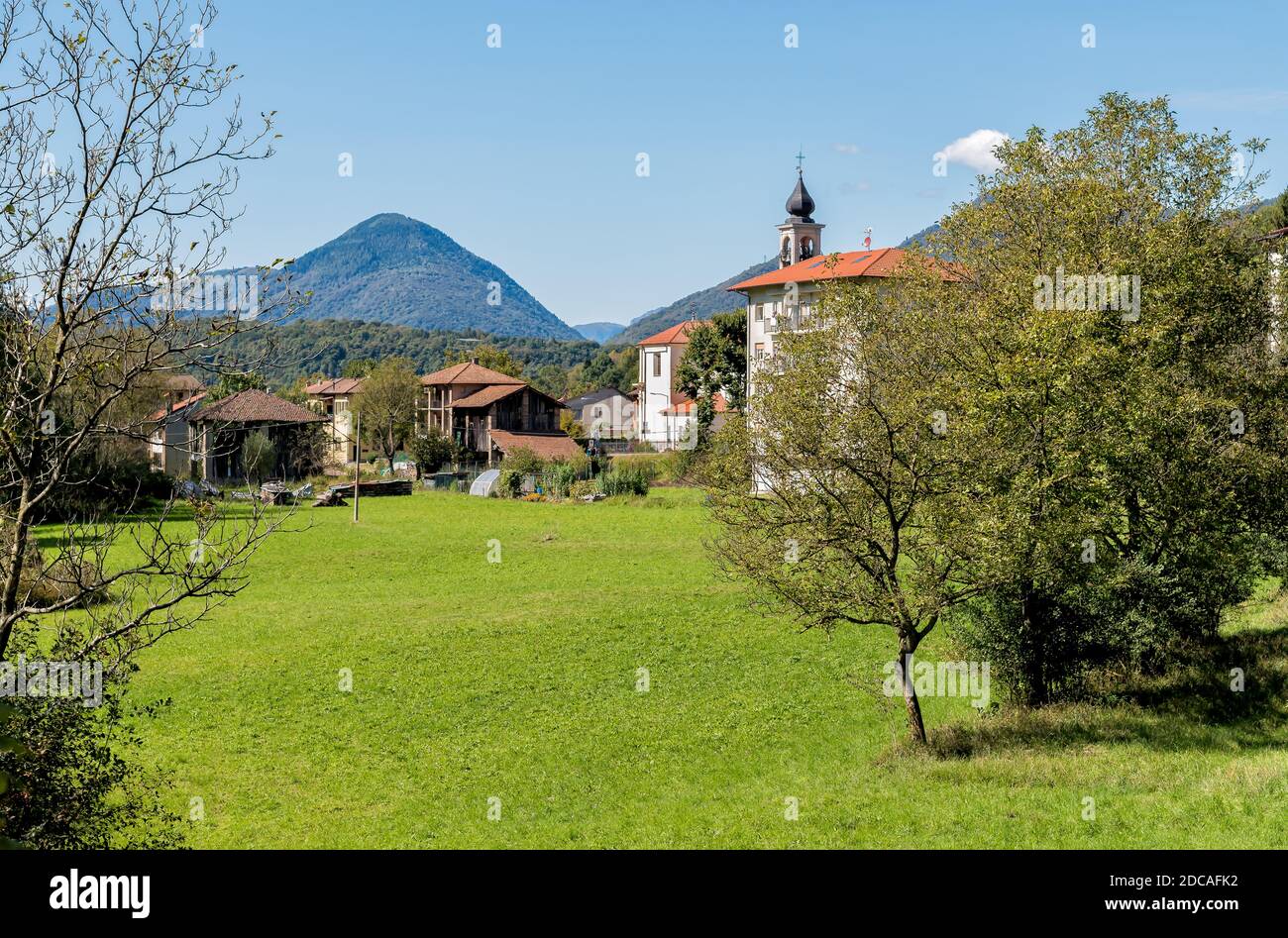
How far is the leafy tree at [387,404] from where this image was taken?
320ft

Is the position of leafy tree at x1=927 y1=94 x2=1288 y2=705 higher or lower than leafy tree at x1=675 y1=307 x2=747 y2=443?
lower

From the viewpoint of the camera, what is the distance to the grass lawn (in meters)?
14.5

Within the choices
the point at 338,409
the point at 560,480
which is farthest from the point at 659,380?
the point at 560,480

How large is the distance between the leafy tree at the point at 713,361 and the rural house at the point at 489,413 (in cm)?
1113

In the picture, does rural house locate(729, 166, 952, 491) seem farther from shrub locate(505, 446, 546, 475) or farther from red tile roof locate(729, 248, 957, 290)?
shrub locate(505, 446, 546, 475)

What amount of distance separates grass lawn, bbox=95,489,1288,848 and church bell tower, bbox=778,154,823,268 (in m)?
70.1

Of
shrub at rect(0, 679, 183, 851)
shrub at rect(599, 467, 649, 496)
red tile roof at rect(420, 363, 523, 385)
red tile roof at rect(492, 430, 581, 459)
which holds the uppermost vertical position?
red tile roof at rect(420, 363, 523, 385)

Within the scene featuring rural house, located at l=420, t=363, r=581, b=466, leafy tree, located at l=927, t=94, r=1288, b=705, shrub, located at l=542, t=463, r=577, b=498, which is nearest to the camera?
leafy tree, located at l=927, t=94, r=1288, b=705

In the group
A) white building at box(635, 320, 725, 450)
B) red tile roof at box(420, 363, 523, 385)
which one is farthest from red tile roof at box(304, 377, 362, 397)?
white building at box(635, 320, 725, 450)

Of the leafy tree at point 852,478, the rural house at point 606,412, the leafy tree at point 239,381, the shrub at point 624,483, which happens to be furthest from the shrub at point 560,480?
the rural house at point 606,412

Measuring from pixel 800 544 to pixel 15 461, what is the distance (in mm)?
12054

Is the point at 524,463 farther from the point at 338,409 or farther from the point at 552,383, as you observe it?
the point at 552,383

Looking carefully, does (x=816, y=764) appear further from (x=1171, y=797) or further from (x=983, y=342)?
(x=983, y=342)

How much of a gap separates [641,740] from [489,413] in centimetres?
7841
